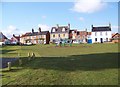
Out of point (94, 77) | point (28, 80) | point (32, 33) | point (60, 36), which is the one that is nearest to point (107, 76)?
point (94, 77)

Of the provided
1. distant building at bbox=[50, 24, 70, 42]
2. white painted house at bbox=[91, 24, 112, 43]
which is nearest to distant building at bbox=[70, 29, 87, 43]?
distant building at bbox=[50, 24, 70, 42]

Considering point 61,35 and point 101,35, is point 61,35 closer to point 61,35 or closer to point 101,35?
point 61,35

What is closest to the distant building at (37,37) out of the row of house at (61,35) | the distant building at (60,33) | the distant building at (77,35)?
the row of house at (61,35)

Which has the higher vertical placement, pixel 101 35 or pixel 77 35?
pixel 77 35

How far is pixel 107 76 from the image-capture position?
571 inches

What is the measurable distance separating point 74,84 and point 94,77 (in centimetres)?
221

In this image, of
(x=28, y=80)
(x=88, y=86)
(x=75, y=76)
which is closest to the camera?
(x=88, y=86)

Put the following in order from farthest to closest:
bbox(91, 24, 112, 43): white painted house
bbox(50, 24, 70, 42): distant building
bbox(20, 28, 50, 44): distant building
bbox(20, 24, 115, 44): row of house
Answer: bbox(20, 28, 50, 44): distant building
bbox(50, 24, 70, 42): distant building
bbox(20, 24, 115, 44): row of house
bbox(91, 24, 112, 43): white painted house

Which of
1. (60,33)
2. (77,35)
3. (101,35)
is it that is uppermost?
(60,33)

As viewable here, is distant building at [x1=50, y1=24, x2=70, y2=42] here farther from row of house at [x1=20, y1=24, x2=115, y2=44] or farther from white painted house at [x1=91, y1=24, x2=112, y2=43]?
white painted house at [x1=91, y1=24, x2=112, y2=43]

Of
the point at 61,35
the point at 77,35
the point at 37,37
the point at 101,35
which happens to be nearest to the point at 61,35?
the point at 61,35

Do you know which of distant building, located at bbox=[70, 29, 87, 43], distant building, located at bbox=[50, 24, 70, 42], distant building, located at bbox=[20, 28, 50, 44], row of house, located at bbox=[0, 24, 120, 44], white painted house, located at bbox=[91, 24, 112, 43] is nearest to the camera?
white painted house, located at bbox=[91, 24, 112, 43]

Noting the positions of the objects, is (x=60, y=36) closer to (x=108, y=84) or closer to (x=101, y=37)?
(x=101, y=37)

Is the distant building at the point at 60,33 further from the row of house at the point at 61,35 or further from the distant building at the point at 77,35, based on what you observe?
the distant building at the point at 77,35
